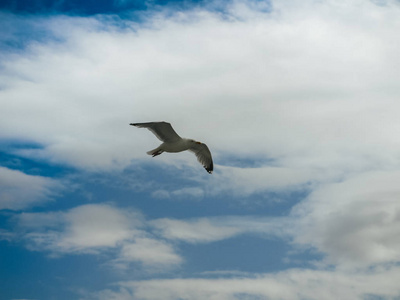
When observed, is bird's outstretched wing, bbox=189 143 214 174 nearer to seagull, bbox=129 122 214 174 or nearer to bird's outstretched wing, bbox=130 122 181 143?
seagull, bbox=129 122 214 174

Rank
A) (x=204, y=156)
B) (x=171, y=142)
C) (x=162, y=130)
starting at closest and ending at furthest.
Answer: (x=162, y=130), (x=171, y=142), (x=204, y=156)

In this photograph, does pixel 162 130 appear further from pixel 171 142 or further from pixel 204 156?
pixel 204 156

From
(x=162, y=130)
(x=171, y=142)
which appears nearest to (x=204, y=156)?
(x=171, y=142)

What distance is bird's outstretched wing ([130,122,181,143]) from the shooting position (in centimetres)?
2842

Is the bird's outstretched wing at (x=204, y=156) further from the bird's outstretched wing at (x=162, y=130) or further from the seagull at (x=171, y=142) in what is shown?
the bird's outstretched wing at (x=162, y=130)

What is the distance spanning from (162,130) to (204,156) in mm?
4982

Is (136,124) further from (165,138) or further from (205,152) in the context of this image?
(205,152)

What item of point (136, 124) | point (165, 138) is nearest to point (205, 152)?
point (165, 138)

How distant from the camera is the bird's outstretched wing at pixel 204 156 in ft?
107

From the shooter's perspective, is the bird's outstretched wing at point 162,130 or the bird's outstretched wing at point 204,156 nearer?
the bird's outstretched wing at point 162,130

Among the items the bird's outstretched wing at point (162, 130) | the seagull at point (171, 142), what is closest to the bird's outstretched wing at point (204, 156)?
the seagull at point (171, 142)

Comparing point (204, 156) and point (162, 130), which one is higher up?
point (204, 156)

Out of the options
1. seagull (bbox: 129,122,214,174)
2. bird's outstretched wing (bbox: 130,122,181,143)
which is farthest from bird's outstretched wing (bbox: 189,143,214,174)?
bird's outstretched wing (bbox: 130,122,181,143)

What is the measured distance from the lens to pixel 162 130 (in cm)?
2878
